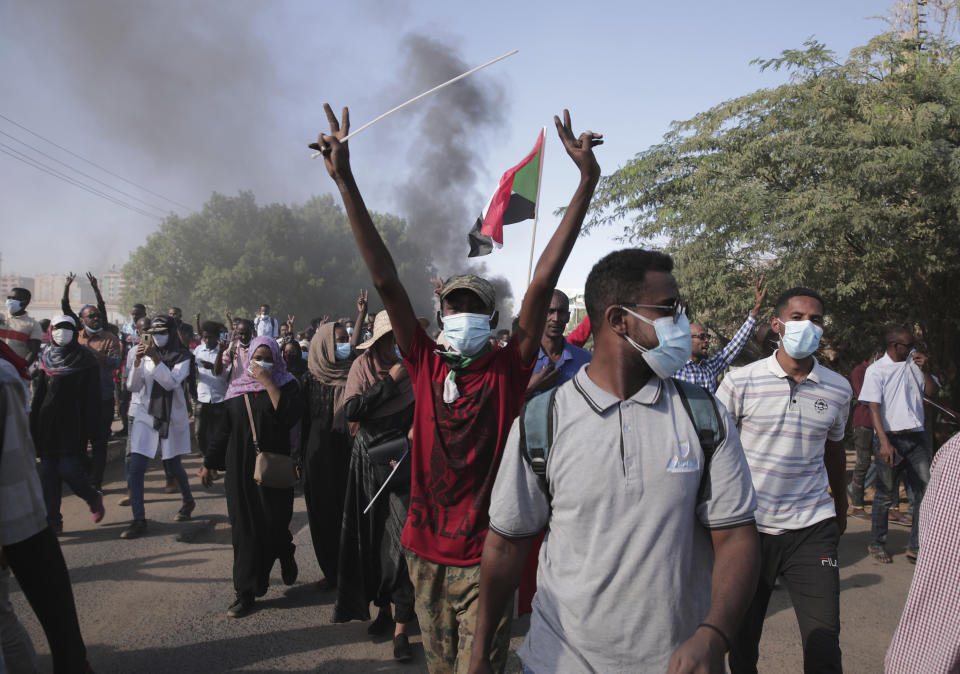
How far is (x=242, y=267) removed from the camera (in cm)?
4888

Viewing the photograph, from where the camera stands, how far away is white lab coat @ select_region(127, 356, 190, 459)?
6887 mm

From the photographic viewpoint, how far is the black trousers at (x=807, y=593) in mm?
A: 2932

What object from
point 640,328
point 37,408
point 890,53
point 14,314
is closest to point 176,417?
point 37,408

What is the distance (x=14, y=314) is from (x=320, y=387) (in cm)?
465

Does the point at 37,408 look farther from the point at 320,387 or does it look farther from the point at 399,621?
the point at 399,621

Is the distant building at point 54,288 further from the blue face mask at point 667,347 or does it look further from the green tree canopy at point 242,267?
the blue face mask at point 667,347

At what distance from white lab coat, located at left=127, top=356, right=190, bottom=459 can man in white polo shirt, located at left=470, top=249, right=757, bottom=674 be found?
19.7ft

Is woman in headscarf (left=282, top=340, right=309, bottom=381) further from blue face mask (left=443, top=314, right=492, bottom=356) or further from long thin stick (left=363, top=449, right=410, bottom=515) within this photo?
blue face mask (left=443, top=314, right=492, bottom=356)

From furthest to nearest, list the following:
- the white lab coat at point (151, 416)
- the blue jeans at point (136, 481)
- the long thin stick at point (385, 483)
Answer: the white lab coat at point (151, 416)
the blue jeans at point (136, 481)
the long thin stick at point (385, 483)

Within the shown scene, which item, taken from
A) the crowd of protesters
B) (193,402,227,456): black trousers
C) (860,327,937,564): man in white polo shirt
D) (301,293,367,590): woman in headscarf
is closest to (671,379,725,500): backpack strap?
the crowd of protesters

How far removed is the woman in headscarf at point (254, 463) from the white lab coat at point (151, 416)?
235cm

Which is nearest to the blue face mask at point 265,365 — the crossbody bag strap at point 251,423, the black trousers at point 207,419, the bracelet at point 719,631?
the crossbody bag strap at point 251,423

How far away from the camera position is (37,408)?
21.3ft

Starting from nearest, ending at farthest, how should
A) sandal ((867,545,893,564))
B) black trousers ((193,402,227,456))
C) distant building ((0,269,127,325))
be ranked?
sandal ((867,545,893,564)) → black trousers ((193,402,227,456)) → distant building ((0,269,127,325))
